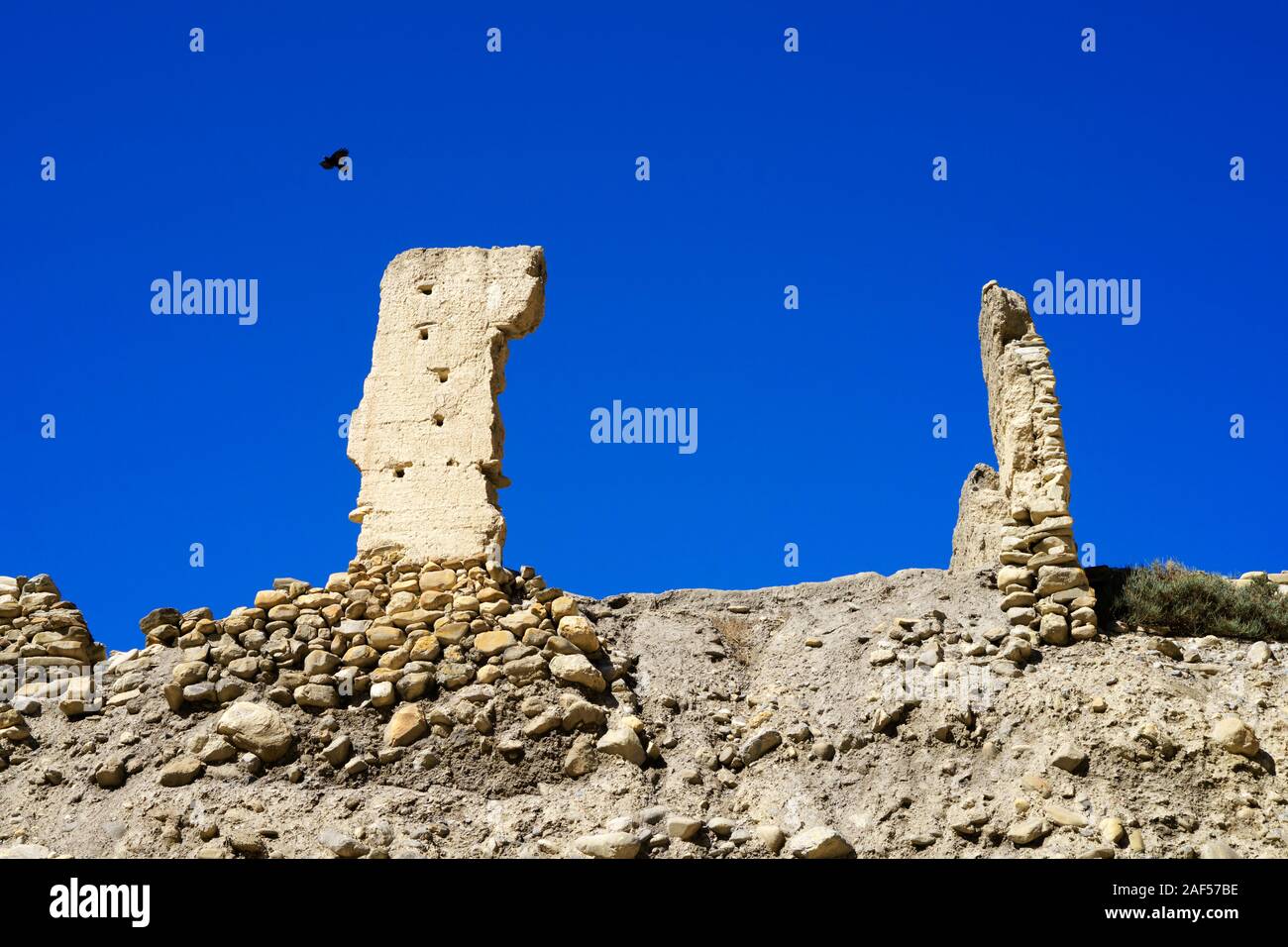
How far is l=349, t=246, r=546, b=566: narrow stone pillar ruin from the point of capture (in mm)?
11430

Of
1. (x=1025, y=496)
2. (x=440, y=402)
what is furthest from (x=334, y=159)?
(x=1025, y=496)

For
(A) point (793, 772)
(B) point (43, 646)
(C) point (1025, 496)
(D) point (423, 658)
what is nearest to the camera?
(A) point (793, 772)

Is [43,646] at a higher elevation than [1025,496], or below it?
below

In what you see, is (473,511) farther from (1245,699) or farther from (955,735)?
(1245,699)

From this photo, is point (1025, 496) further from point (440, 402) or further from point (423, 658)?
point (423, 658)

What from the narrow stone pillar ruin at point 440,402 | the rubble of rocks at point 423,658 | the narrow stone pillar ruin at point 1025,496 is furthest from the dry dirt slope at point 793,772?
the narrow stone pillar ruin at point 440,402

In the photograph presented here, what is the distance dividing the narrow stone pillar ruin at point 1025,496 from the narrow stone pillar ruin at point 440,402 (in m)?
4.27

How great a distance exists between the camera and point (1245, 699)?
979 cm

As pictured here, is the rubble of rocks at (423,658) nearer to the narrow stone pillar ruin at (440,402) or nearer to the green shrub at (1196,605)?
the narrow stone pillar ruin at (440,402)

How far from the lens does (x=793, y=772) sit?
984 cm

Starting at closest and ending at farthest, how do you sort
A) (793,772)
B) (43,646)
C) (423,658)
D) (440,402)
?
(793,772), (423,658), (43,646), (440,402)

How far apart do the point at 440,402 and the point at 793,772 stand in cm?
443

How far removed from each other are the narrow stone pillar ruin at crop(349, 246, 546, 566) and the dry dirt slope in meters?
1.67

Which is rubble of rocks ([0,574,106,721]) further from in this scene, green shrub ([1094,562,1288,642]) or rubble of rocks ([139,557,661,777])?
green shrub ([1094,562,1288,642])
